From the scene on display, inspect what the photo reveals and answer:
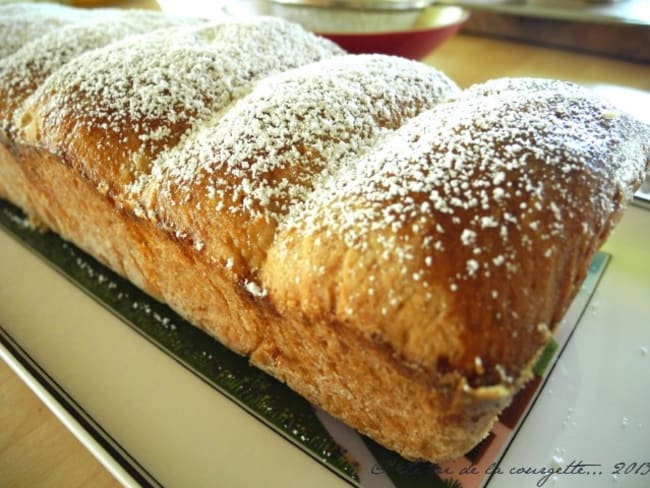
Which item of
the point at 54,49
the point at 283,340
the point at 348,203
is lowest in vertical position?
the point at 283,340

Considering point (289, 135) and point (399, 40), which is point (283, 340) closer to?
point (289, 135)

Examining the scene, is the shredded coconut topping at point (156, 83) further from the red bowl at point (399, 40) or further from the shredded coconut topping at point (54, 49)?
the red bowl at point (399, 40)

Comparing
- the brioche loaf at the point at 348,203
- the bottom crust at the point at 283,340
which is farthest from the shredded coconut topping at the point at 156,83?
the bottom crust at the point at 283,340

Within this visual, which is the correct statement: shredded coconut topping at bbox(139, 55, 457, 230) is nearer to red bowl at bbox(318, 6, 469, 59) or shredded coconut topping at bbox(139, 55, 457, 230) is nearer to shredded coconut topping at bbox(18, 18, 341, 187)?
shredded coconut topping at bbox(18, 18, 341, 187)

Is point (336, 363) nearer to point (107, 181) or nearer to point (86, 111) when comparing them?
point (107, 181)

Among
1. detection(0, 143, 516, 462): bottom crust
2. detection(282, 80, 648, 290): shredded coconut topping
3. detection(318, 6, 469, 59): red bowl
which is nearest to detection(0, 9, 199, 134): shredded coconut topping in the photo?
detection(0, 143, 516, 462): bottom crust

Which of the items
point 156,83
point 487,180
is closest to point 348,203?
point 487,180
